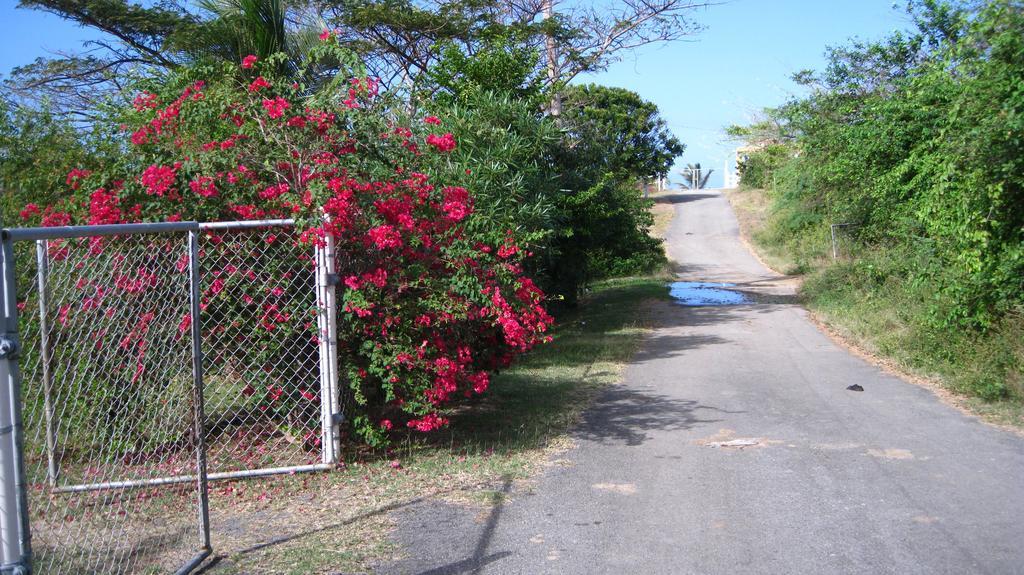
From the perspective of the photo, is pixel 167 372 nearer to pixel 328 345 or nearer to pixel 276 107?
pixel 328 345

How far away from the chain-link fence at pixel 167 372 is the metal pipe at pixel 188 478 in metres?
0.01

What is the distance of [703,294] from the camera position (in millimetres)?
22812

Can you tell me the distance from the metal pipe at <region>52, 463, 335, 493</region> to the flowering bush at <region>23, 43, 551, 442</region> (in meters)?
0.50

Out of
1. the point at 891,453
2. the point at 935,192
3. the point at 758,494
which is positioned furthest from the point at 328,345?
the point at 935,192

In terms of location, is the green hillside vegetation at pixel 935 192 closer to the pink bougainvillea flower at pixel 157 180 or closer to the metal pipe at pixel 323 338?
the metal pipe at pixel 323 338

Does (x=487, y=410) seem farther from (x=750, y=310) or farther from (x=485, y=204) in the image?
(x=750, y=310)

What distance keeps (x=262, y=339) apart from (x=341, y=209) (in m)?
1.19

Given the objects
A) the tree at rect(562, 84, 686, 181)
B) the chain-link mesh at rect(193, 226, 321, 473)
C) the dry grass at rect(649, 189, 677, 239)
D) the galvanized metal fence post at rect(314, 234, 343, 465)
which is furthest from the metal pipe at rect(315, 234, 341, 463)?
the dry grass at rect(649, 189, 677, 239)

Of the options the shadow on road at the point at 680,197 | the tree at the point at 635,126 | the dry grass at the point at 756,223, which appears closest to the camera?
the dry grass at the point at 756,223

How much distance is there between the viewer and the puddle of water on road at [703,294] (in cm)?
2053

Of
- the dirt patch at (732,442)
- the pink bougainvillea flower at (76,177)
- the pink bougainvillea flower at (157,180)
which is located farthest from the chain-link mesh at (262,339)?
the dirt patch at (732,442)

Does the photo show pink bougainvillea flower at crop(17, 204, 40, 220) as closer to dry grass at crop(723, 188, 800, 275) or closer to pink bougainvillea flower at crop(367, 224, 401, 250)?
pink bougainvillea flower at crop(367, 224, 401, 250)


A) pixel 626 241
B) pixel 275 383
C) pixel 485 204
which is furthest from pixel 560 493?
pixel 626 241

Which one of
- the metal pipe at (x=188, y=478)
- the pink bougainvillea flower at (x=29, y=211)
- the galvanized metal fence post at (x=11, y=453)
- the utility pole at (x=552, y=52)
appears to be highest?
the utility pole at (x=552, y=52)
